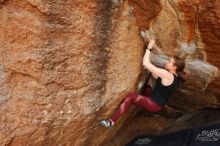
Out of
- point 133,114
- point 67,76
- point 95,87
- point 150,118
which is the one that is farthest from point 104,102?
point 150,118

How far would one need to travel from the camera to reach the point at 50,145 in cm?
473

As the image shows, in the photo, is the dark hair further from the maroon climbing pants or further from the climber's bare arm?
the maroon climbing pants

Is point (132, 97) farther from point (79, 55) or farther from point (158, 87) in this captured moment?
point (79, 55)

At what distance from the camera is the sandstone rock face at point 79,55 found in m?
4.29

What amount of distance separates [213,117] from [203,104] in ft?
1.14

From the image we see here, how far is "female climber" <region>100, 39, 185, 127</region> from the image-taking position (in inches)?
184

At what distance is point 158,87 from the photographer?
189 inches

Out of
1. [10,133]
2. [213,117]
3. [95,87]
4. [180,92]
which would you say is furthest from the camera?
[213,117]

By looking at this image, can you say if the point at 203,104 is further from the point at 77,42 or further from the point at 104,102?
the point at 77,42

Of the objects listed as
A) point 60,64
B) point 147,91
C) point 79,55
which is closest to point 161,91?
point 147,91

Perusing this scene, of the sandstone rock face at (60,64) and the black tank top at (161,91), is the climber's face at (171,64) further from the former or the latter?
the sandstone rock face at (60,64)

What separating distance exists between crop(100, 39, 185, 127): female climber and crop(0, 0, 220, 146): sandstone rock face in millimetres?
98

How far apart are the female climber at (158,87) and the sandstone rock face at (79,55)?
0.10 metres

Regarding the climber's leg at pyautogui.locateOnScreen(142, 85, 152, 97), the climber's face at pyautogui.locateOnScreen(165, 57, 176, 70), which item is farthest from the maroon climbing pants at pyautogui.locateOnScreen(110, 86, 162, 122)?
the climber's face at pyautogui.locateOnScreen(165, 57, 176, 70)
